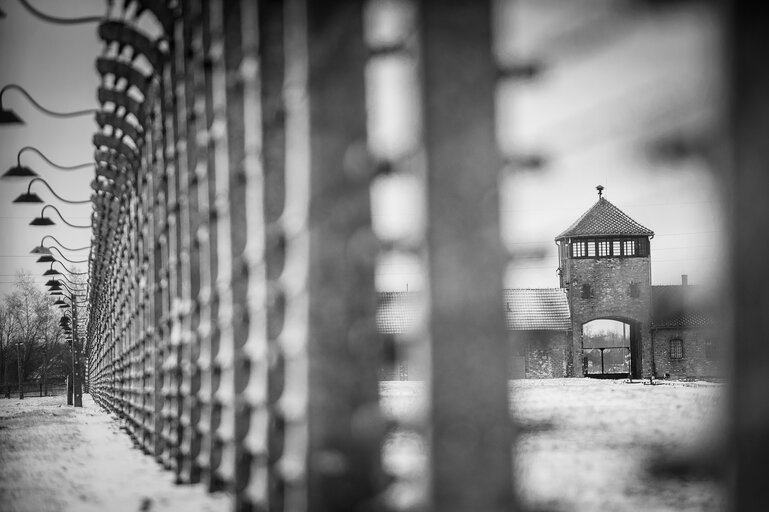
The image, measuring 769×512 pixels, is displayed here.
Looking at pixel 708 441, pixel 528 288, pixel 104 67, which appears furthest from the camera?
pixel 528 288

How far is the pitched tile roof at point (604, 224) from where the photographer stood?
4535 cm

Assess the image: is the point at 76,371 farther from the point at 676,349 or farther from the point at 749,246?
the point at 676,349

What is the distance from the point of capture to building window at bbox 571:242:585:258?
149 feet

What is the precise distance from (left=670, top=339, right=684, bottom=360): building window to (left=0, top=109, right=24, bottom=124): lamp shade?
133 ft

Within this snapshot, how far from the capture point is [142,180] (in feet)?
20.8

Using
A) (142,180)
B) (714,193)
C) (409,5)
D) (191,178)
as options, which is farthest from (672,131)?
(142,180)

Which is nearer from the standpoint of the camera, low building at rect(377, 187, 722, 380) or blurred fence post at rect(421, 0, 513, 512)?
blurred fence post at rect(421, 0, 513, 512)

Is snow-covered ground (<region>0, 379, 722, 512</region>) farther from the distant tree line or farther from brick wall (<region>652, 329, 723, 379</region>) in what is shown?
the distant tree line

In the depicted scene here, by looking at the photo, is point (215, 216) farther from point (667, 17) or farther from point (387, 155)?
point (667, 17)

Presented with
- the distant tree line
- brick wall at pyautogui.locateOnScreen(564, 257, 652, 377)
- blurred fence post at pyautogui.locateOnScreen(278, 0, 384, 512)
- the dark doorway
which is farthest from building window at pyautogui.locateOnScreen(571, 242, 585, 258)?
blurred fence post at pyautogui.locateOnScreen(278, 0, 384, 512)

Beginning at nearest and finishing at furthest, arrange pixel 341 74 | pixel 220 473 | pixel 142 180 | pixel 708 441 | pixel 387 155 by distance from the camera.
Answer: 1. pixel 708 441
2. pixel 387 155
3. pixel 341 74
4. pixel 220 473
5. pixel 142 180

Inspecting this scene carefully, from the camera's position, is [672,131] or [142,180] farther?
[142,180]

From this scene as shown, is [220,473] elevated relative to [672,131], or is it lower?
lower

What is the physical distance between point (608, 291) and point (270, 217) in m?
43.5
